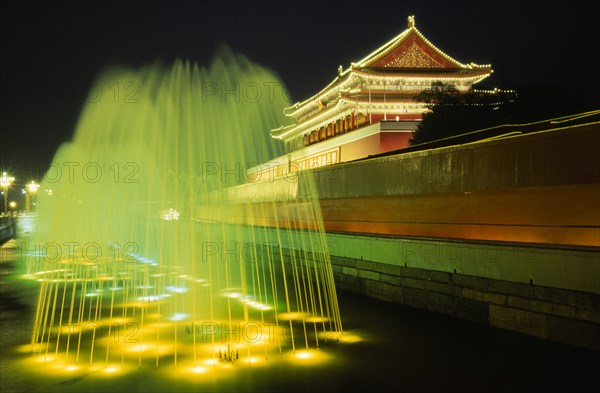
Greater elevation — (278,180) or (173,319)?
(278,180)

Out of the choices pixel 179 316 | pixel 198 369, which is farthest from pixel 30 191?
pixel 198 369

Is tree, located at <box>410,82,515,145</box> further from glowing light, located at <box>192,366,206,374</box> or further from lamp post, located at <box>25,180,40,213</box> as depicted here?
lamp post, located at <box>25,180,40,213</box>

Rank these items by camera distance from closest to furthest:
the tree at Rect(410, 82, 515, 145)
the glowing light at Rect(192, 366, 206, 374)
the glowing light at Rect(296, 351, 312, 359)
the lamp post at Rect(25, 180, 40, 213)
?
1. the glowing light at Rect(192, 366, 206, 374)
2. the glowing light at Rect(296, 351, 312, 359)
3. the tree at Rect(410, 82, 515, 145)
4. the lamp post at Rect(25, 180, 40, 213)

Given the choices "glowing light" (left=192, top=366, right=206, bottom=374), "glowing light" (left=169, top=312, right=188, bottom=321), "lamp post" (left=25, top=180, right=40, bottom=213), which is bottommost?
"glowing light" (left=192, top=366, right=206, bottom=374)

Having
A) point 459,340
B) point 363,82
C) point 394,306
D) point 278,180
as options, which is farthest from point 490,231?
point 363,82

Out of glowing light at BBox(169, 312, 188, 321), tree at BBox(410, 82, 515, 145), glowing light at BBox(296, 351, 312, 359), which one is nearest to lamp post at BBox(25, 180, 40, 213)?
tree at BBox(410, 82, 515, 145)

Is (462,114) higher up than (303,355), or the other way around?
(462,114)

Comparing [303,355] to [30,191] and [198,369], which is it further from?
[30,191]

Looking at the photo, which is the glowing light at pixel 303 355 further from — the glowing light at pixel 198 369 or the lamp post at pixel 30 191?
the lamp post at pixel 30 191

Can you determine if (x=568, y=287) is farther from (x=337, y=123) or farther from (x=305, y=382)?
(x=337, y=123)

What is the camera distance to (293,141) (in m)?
41.8

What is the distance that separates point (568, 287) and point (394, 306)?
3.34 meters

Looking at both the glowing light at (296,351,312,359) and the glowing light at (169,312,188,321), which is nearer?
the glowing light at (296,351,312,359)

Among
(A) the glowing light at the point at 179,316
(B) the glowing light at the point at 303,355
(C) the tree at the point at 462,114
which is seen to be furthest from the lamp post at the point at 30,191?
(B) the glowing light at the point at 303,355
